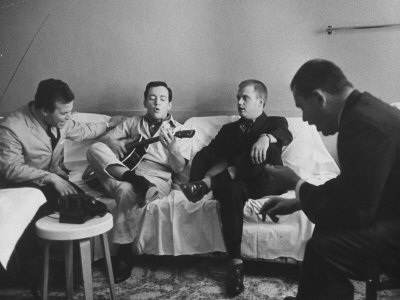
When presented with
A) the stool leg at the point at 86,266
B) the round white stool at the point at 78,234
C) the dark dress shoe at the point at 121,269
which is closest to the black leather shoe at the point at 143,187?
the dark dress shoe at the point at 121,269

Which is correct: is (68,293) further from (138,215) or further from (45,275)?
(138,215)

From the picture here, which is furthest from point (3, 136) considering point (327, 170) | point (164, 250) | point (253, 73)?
point (327, 170)

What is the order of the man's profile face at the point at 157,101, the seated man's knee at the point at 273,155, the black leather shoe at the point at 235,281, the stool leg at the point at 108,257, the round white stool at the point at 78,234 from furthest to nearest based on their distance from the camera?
the man's profile face at the point at 157,101 < the seated man's knee at the point at 273,155 < the black leather shoe at the point at 235,281 < the stool leg at the point at 108,257 < the round white stool at the point at 78,234

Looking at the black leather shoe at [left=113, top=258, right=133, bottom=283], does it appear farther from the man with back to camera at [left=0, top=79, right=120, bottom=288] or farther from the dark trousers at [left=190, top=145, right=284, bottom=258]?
the dark trousers at [left=190, top=145, right=284, bottom=258]

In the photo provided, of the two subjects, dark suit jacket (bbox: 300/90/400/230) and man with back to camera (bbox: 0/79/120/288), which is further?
man with back to camera (bbox: 0/79/120/288)

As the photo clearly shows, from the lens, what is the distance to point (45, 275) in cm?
159

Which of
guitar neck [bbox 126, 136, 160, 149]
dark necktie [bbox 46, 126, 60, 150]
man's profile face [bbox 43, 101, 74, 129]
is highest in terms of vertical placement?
man's profile face [bbox 43, 101, 74, 129]

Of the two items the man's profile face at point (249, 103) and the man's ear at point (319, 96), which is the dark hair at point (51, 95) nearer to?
the man's profile face at point (249, 103)

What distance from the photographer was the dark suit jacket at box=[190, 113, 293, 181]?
2152mm

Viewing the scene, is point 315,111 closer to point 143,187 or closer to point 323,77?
point 323,77

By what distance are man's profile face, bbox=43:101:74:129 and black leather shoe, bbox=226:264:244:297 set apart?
0.99 metres

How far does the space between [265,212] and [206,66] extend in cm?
141

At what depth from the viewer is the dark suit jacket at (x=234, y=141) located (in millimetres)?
2152

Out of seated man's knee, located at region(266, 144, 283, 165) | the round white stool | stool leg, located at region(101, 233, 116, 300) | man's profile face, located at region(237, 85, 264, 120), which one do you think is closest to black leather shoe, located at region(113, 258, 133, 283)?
stool leg, located at region(101, 233, 116, 300)
